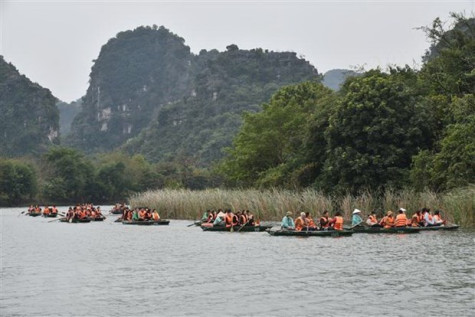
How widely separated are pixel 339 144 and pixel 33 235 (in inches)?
782

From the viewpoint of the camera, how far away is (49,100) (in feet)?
598

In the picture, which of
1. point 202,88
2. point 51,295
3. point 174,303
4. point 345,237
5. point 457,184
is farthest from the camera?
point 202,88

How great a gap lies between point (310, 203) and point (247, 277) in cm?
1920

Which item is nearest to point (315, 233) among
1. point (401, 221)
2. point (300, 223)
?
point (300, 223)

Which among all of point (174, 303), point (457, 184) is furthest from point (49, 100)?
point (174, 303)

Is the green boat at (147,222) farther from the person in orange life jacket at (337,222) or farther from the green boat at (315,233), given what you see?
the person in orange life jacket at (337,222)

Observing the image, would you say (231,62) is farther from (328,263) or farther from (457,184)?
(328,263)

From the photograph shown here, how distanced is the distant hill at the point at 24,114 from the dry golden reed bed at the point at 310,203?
124189 mm

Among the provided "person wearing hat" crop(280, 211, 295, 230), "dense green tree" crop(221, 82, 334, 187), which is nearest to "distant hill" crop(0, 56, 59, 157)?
"dense green tree" crop(221, 82, 334, 187)

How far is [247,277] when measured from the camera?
21734 millimetres

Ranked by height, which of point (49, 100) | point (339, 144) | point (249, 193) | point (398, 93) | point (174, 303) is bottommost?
point (174, 303)

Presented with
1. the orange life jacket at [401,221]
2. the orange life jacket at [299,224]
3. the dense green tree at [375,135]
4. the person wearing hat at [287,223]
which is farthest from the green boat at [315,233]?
the dense green tree at [375,135]

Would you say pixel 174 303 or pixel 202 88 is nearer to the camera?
pixel 174 303

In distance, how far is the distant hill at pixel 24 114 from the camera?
557ft
